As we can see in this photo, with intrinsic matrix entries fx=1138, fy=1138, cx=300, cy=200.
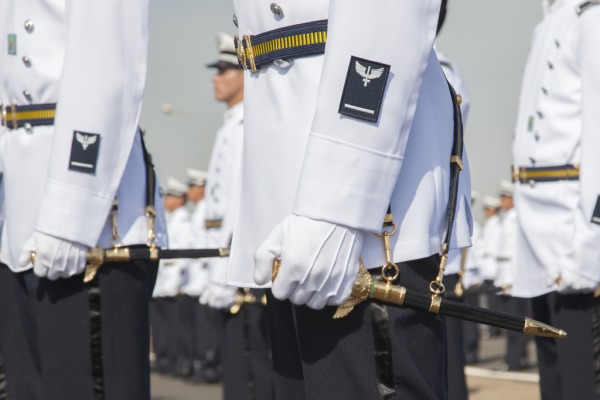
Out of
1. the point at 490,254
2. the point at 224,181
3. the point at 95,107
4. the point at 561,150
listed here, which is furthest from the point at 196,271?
the point at 95,107

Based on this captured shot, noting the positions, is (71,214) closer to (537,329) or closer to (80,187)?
(80,187)

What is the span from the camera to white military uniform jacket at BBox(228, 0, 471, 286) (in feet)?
6.88

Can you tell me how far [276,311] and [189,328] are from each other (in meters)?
11.5

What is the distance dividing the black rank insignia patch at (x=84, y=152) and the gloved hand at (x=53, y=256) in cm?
21

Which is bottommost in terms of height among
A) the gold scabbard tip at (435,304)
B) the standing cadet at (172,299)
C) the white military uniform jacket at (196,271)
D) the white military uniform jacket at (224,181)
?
the standing cadet at (172,299)

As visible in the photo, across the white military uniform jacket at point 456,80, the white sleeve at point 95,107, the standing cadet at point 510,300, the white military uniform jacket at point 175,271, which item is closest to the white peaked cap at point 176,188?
the white military uniform jacket at point 175,271

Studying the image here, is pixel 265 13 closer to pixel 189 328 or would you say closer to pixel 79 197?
pixel 79 197

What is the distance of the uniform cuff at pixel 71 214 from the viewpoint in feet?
10.2

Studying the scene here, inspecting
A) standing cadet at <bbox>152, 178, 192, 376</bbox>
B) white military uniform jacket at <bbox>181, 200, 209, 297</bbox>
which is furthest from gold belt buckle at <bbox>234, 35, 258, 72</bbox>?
standing cadet at <bbox>152, 178, 192, 376</bbox>

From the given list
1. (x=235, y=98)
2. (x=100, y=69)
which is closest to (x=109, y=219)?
(x=100, y=69)

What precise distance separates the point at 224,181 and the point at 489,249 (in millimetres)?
12002

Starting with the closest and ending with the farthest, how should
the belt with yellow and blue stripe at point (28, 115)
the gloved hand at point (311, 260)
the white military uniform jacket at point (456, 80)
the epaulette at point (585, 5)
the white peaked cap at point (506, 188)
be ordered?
1. the gloved hand at point (311, 260)
2. the belt with yellow and blue stripe at point (28, 115)
3. the epaulette at point (585, 5)
4. the white military uniform jacket at point (456, 80)
5. the white peaked cap at point (506, 188)

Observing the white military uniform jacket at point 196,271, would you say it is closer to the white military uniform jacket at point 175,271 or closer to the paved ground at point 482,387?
the white military uniform jacket at point 175,271

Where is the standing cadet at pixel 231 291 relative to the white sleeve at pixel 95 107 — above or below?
below
